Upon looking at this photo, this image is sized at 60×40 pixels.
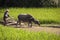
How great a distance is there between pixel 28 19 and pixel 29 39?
6.63 metres

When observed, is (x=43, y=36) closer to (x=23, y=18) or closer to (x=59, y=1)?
(x=23, y=18)

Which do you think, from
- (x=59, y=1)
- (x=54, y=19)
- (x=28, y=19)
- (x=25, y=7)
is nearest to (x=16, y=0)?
(x=25, y=7)

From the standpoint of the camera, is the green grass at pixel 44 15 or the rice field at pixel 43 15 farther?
the green grass at pixel 44 15

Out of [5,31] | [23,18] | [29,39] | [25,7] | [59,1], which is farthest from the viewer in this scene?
[59,1]

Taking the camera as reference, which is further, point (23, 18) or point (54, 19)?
point (54, 19)

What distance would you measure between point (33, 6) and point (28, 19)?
9.71 meters

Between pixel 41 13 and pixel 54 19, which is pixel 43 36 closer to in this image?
pixel 54 19

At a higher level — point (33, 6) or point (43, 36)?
point (43, 36)

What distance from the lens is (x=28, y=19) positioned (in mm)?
15359

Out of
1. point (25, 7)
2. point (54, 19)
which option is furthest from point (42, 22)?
point (25, 7)

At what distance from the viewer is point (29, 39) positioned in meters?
8.77

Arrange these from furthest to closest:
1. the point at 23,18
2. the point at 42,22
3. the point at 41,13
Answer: the point at 41,13 → the point at 42,22 → the point at 23,18

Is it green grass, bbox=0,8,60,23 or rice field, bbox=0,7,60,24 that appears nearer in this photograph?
rice field, bbox=0,7,60,24

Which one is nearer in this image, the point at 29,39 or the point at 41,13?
the point at 29,39
